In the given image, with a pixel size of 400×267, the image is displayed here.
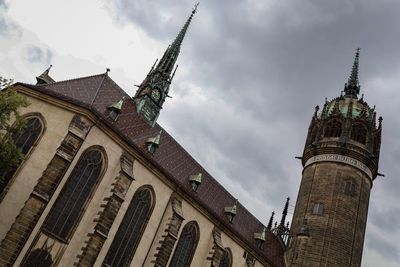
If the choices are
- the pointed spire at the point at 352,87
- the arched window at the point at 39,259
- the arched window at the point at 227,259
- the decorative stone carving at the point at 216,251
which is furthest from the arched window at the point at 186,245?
the pointed spire at the point at 352,87

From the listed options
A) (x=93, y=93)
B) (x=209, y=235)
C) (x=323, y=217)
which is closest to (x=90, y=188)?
(x=93, y=93)

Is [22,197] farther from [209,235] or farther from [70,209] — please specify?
[209,235]

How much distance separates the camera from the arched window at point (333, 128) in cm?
3706

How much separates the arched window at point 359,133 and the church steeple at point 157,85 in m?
17.1

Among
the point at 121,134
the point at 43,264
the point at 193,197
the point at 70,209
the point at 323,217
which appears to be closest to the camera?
the point at 43,264

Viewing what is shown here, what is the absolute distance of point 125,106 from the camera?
27562 mm

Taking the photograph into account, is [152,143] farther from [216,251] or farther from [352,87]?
[352,87]

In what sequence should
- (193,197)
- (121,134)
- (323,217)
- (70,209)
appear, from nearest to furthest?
(70,209), (121,134), (193,197), (323,217)

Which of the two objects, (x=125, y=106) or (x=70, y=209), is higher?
(x=125, y=106)

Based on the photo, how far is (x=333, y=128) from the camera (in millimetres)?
37469

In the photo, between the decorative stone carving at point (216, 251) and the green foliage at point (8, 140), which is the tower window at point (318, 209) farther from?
the green foliage at point (8, 140)

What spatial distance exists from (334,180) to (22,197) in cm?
2511

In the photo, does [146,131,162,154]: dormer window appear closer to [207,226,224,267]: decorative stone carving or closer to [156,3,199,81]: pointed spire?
[207,226,224,267]: decorative stone carving

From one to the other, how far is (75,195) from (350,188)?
2331cm
